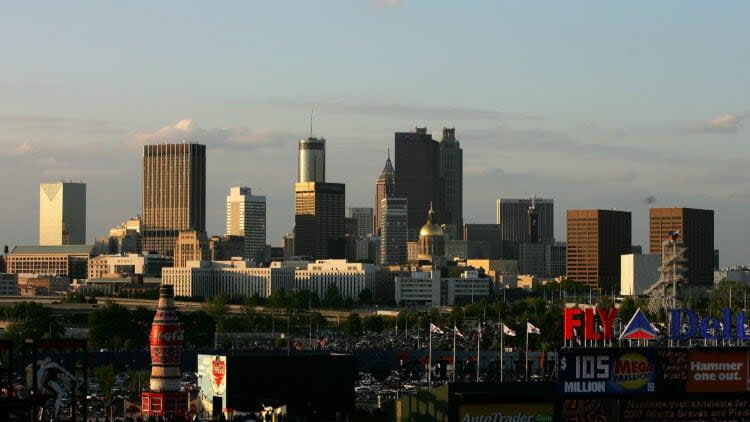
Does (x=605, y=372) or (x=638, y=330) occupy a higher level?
(x=638, y=330)

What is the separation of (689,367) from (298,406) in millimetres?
22622

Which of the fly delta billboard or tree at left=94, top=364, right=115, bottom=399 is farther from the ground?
the fly delta billboard

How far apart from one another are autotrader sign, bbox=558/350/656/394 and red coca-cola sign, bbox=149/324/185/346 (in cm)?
2591

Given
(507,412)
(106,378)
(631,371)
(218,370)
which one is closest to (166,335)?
(218,370)

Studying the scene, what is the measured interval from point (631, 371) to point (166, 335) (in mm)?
27327

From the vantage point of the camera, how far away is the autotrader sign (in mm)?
67500

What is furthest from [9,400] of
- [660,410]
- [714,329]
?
[714,329]

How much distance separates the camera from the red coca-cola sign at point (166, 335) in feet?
287

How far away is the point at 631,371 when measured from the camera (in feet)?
224

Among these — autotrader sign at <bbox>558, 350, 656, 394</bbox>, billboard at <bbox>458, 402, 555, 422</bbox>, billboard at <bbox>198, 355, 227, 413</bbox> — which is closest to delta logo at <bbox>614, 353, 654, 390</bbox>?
autotrader sign at <bbox>558, 350, 656, 394</bbox>

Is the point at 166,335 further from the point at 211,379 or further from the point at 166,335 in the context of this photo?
the point at 211,379

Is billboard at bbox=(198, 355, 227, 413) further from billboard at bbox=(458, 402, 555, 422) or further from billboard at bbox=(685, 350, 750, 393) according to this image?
billboard at bbox=(685, 350, 750, 393)

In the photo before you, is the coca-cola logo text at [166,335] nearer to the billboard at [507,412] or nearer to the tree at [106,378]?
the billboard at [507,412]

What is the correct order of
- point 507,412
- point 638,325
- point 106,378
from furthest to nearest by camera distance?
point 106,378, point 638,325, point 507,412
